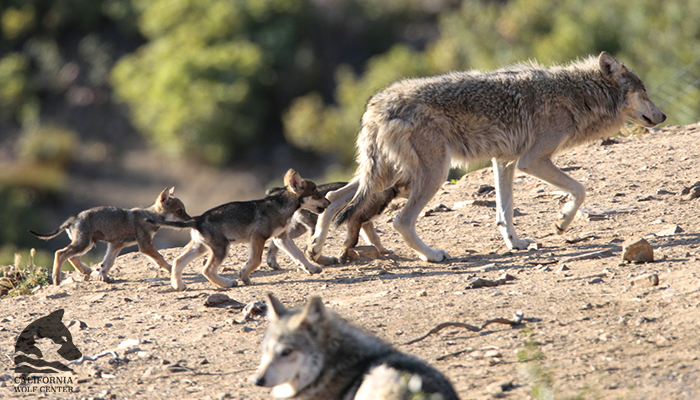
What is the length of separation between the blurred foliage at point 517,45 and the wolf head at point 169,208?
30.9 ft

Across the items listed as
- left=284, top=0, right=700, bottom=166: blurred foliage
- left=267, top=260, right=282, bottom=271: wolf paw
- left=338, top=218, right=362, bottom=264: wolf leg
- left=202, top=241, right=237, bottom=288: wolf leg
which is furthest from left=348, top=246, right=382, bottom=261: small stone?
left=284, top=0, right=700, bottom=166: blurred foliage

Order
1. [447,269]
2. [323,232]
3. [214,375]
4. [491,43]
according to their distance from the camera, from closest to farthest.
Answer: [214,375] < [447,269] < [323,232] < [491,43]

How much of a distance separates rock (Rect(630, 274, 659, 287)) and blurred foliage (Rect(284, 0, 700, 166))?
36.1ft

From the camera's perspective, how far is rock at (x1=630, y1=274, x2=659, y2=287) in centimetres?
496

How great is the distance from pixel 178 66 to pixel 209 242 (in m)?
18.4

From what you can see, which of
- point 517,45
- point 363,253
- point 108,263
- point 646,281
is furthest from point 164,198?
point 517,45

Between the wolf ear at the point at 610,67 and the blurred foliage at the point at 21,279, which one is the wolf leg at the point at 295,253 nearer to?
the blurred foliage at the point at 21,279

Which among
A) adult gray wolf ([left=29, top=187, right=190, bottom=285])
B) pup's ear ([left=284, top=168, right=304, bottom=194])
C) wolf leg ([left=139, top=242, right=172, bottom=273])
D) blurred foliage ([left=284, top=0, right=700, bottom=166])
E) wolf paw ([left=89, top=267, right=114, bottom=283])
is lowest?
wolf paw ([left=89, top=267, right=114, bottom=283])

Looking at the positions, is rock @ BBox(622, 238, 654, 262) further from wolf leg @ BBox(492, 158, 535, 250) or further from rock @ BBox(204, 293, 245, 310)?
rock @ BBox(204, 293, 245, 310)

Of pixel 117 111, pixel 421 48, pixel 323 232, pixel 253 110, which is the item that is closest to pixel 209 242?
pixel 323 232

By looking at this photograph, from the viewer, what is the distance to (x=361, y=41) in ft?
91.6

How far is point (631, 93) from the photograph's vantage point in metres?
7.54

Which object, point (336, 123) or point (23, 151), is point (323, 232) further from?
point (23, 151)

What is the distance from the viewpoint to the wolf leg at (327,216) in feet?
23.4
